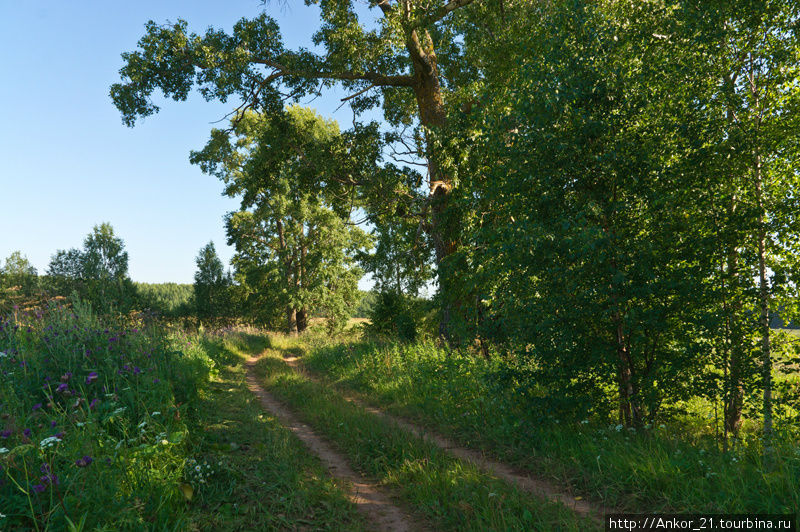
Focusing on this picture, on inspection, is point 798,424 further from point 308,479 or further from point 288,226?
point 288,226

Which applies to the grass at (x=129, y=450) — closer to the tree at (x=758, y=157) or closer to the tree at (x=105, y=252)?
the tree at (x=758, y=157)

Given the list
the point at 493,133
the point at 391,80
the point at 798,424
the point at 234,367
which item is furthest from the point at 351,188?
the point at 798,424

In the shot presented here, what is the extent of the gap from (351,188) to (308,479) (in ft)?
43.4

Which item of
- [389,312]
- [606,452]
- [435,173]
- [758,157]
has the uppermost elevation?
[435,173]

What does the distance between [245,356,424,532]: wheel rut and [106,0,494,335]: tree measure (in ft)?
19.7

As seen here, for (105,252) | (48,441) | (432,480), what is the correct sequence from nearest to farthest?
(48,441) < (432,480) < (105,252)

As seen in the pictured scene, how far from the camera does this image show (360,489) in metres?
5.25

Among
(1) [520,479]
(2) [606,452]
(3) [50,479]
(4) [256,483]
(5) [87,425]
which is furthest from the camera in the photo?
(1) [520,479]

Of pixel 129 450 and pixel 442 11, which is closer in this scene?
pixel 129 450

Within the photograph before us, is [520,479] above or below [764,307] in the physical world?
below

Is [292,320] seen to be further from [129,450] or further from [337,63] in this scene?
[129,450]

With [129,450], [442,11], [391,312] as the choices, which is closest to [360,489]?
[129,450]

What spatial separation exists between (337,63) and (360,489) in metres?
13.2

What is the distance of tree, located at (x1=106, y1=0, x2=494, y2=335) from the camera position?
42.5ft
